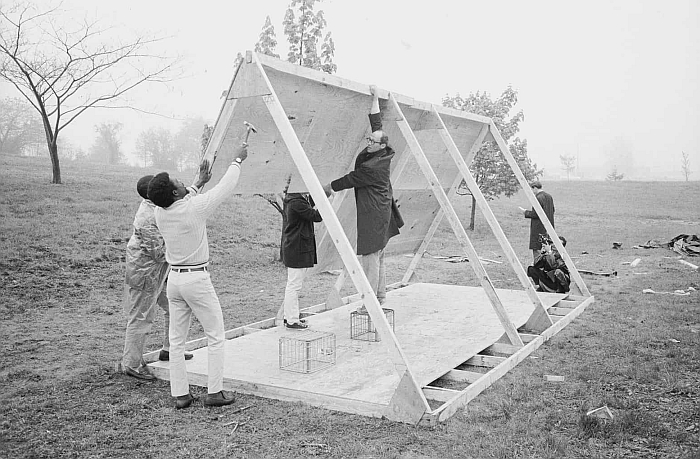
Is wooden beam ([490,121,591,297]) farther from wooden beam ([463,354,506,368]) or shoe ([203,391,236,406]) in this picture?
shoe ([203,391,236,406])

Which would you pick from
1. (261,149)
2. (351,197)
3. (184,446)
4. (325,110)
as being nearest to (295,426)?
(184,446)

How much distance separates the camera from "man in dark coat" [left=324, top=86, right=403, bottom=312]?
6.52 m

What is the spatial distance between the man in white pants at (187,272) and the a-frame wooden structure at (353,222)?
524mm

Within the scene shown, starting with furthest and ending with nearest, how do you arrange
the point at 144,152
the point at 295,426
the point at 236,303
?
the point at 144,152
the point at 236,303
the point at 295,426

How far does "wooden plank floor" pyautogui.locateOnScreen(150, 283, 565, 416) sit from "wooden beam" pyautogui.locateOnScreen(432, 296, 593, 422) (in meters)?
0.41

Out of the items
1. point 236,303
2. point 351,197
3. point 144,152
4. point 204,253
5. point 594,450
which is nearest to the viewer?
point 594,450

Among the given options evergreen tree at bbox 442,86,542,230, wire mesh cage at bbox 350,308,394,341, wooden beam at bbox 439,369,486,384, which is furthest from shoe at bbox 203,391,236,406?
evergreen tree at bbox 442,86,542,230

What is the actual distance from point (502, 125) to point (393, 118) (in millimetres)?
15751

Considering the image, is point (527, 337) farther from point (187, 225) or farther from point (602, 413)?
point (187, 225)

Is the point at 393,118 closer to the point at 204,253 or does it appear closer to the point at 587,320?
the point at 204,253

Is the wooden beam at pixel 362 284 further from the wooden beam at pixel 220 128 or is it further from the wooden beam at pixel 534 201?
the wooden beam at pixel 534 201

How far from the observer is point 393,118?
6383 millimetres

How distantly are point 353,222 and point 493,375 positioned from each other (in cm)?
335

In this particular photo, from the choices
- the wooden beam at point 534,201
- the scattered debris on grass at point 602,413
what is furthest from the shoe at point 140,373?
the wooden beam at point 534,201
